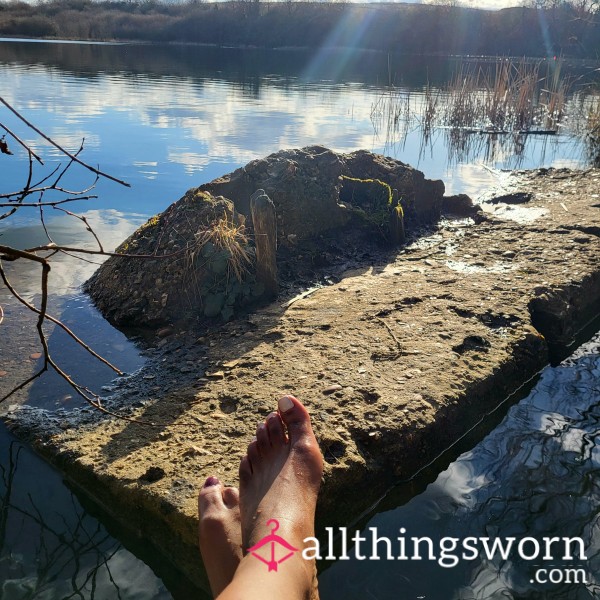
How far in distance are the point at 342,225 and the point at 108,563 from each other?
3114 mm

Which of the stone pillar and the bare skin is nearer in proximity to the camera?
the bare skin

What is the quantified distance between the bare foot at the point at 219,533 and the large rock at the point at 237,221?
126cm

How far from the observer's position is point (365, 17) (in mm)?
34969

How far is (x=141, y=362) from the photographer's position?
305 cm

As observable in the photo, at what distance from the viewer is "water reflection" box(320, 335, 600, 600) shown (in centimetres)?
180

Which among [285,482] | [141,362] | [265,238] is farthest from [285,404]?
[265,238]

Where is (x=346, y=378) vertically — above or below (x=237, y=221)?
below

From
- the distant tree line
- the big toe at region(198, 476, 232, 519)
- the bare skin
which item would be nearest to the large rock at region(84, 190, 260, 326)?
the bare skin

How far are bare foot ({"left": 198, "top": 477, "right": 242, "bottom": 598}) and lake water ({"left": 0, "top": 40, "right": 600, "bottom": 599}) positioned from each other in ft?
0.70

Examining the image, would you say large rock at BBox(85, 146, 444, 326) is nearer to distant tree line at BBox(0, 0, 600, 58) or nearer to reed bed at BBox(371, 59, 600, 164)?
reed bed at BBox(371, 59, 600, 164)

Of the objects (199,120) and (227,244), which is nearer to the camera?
(227,244)

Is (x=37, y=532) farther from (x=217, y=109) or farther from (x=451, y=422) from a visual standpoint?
(x=217, y=109)

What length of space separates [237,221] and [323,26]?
34462 millimetres

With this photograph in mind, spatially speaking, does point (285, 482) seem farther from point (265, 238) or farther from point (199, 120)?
point (199, 120)
